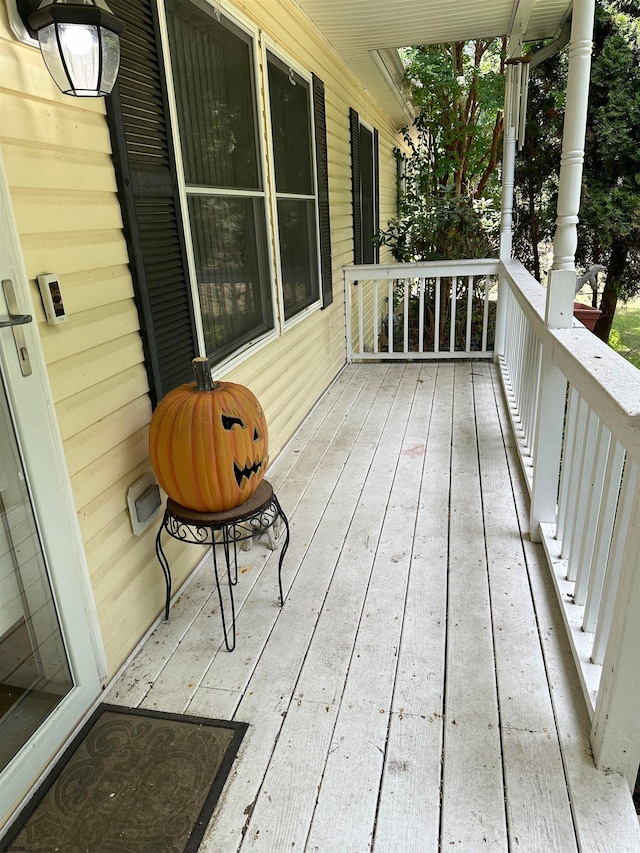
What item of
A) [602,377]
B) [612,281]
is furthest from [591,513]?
[612,281]

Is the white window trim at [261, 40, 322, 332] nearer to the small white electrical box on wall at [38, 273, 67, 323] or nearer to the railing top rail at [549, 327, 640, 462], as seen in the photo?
the railing top rail at [549, 327, 640, 462]

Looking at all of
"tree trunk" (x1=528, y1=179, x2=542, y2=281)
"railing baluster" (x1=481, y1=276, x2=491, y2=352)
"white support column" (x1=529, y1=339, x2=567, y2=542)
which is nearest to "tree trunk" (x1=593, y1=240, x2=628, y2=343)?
"tree trunk" (x1=528, y1=179, x2=542, y2=281)

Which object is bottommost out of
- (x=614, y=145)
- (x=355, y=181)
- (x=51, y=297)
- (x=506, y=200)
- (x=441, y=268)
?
(x=441, y=268)

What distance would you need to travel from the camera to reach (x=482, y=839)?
1.35 meters

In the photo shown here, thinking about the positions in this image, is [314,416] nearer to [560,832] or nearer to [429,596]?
[429,596]

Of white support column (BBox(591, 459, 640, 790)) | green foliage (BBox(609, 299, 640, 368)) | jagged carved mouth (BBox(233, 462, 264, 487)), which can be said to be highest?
jagged carved mouth (BBox(233, 462, 264, 487))

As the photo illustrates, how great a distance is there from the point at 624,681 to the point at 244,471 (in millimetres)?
1207

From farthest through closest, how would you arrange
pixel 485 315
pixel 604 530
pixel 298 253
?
1. pixel 485 315
2. pixel 298 253
3. pixel 604 530

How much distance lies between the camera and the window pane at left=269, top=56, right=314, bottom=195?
3471 mm

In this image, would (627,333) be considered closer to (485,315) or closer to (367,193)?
(367,193)

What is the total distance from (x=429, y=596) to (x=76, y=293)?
1599 mm

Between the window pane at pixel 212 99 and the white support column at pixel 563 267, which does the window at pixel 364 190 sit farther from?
the white support column at pixel 563 267

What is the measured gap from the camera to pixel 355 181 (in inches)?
236

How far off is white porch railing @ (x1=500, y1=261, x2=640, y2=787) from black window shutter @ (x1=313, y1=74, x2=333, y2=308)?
219 cm
